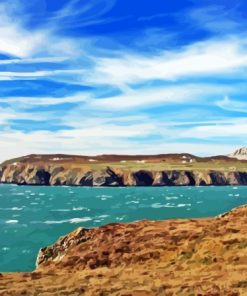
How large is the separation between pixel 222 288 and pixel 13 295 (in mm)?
8395

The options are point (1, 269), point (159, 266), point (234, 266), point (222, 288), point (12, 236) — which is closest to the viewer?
point (222, 288)

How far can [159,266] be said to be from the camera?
26703 mm

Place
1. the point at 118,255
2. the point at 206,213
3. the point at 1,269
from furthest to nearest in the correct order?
the point at 206,213 → the point at 1,269 → the point at 118,255

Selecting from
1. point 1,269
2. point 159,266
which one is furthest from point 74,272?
point 1,269

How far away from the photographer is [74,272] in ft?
89.1

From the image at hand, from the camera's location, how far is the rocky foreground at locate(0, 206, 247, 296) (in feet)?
73.4

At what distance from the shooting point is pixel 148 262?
27672 millimetres

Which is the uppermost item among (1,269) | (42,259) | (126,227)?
(126,227)

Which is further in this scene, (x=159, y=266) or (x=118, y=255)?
(x=118, y=255)

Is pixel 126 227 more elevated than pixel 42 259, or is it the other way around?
pixel 126 227

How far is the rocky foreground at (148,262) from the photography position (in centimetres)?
2238

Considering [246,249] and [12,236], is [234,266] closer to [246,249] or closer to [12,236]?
[246,249]

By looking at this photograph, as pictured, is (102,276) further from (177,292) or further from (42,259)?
(42,259)

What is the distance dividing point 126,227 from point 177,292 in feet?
39.3
